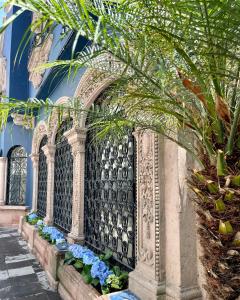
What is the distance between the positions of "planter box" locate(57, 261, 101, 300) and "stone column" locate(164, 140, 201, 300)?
0.92m

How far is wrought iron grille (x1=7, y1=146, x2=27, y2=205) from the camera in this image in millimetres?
9844

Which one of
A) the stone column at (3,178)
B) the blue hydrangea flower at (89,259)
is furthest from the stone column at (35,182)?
the blue hydrangea flower at (89,259)

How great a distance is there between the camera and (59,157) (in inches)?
242

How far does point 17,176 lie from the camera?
10.1m

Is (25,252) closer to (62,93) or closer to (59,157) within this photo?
(59,157)

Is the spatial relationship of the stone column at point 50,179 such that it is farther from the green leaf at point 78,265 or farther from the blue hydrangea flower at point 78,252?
the green leaf at point 78,265

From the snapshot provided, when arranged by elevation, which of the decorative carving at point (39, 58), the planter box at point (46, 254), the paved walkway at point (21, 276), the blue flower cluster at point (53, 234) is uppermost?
the decorative carving at point (39, 58)

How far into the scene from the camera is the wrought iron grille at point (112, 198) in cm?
314

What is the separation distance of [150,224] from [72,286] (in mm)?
1643

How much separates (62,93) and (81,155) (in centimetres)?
199

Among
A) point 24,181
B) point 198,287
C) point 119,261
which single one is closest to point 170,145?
point 198,287

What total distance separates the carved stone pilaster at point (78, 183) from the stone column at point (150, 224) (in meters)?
1.96

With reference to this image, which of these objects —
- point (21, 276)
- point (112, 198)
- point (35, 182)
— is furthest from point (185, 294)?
point (35, 182)

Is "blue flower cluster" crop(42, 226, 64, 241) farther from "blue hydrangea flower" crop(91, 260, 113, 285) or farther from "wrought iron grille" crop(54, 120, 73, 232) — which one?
"blue hydrangea flower" crop(91, 260, 113, 285)
